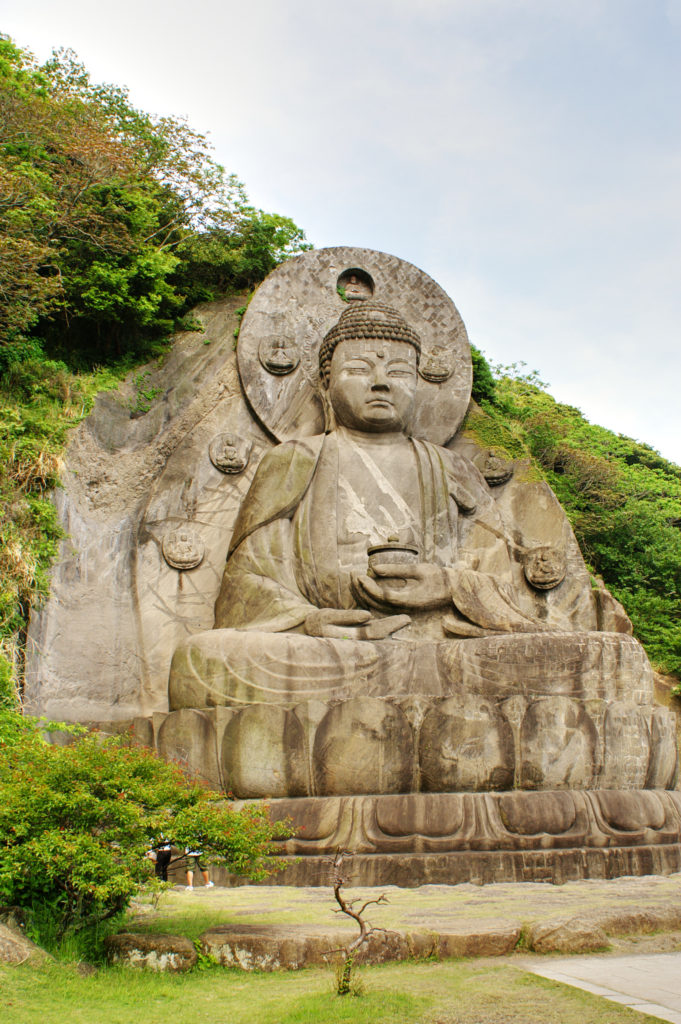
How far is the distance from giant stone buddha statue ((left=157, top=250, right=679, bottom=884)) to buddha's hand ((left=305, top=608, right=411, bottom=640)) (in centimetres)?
2

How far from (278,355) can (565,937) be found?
A: 21.9ft

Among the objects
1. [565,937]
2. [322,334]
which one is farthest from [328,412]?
[565,937]

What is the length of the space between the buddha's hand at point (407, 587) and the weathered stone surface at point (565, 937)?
11.9ft

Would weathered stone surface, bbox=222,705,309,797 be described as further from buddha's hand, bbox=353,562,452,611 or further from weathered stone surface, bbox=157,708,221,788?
buddha's hand, bbox=353,562,452,611

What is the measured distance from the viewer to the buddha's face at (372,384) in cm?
840

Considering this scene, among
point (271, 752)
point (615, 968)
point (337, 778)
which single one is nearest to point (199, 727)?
point (271, 752)

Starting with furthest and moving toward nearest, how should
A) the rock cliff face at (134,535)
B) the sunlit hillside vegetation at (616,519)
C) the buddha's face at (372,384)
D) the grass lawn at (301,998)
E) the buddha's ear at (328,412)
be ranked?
the sunlit hillside vegetation at (616,519)
the buddha's ear at (328,412)
the buddha's face at (372,384)
the rock cliff face at (134,535)
the grass lawn at (301,998)

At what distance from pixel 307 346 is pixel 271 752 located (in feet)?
15.5

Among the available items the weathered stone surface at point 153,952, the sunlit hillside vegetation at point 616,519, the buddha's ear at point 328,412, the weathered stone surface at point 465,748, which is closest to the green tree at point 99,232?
the buddha's ear at point 328,412

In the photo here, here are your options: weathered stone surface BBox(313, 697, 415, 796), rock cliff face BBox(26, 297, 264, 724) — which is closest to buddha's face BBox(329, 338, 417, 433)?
rock cliff face BBox(26, 297, 264, 724)

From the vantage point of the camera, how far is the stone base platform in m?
5.39

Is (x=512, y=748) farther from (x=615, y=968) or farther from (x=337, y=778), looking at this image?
(x=615, y=968)

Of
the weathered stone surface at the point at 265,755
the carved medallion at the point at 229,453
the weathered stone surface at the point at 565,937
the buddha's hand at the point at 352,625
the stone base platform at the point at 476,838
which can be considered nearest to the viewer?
the weathered stone surface at the point at 565,937

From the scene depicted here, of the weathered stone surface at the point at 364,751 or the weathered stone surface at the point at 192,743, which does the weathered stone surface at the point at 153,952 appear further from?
the weathered stone surface at the point at 192,743
